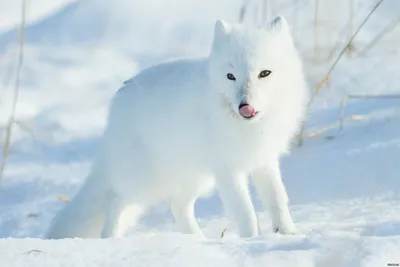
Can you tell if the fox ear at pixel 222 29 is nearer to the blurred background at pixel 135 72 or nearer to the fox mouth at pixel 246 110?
the fox mouth at pixel 246 110

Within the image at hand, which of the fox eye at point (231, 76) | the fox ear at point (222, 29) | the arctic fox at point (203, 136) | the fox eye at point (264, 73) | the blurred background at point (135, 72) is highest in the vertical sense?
the fox ear at point (222, 29)

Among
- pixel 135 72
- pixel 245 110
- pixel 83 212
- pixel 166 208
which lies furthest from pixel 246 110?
pixel 135 72

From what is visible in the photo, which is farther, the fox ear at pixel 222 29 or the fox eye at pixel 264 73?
the fox ear at pixel 222 29

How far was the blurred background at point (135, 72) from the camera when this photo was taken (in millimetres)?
3699

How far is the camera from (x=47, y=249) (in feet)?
6.29

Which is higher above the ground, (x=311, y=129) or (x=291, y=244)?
(x=291, y=244)

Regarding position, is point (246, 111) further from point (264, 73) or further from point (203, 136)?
point (203, 136)

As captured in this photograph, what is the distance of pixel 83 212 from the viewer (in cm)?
327

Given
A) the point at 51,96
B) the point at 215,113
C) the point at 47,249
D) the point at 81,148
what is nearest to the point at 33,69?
the point at 51,96

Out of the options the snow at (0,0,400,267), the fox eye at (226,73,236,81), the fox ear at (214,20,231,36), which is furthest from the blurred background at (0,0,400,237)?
the fox eye at (226,73,236,81)

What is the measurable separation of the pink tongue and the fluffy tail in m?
0.93

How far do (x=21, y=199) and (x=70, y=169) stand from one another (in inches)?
14.8

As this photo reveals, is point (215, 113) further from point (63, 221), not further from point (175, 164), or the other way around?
point (63, 221)

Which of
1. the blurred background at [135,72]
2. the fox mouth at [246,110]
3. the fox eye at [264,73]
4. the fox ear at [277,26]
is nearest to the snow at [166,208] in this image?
the blurred background at [135,72]
